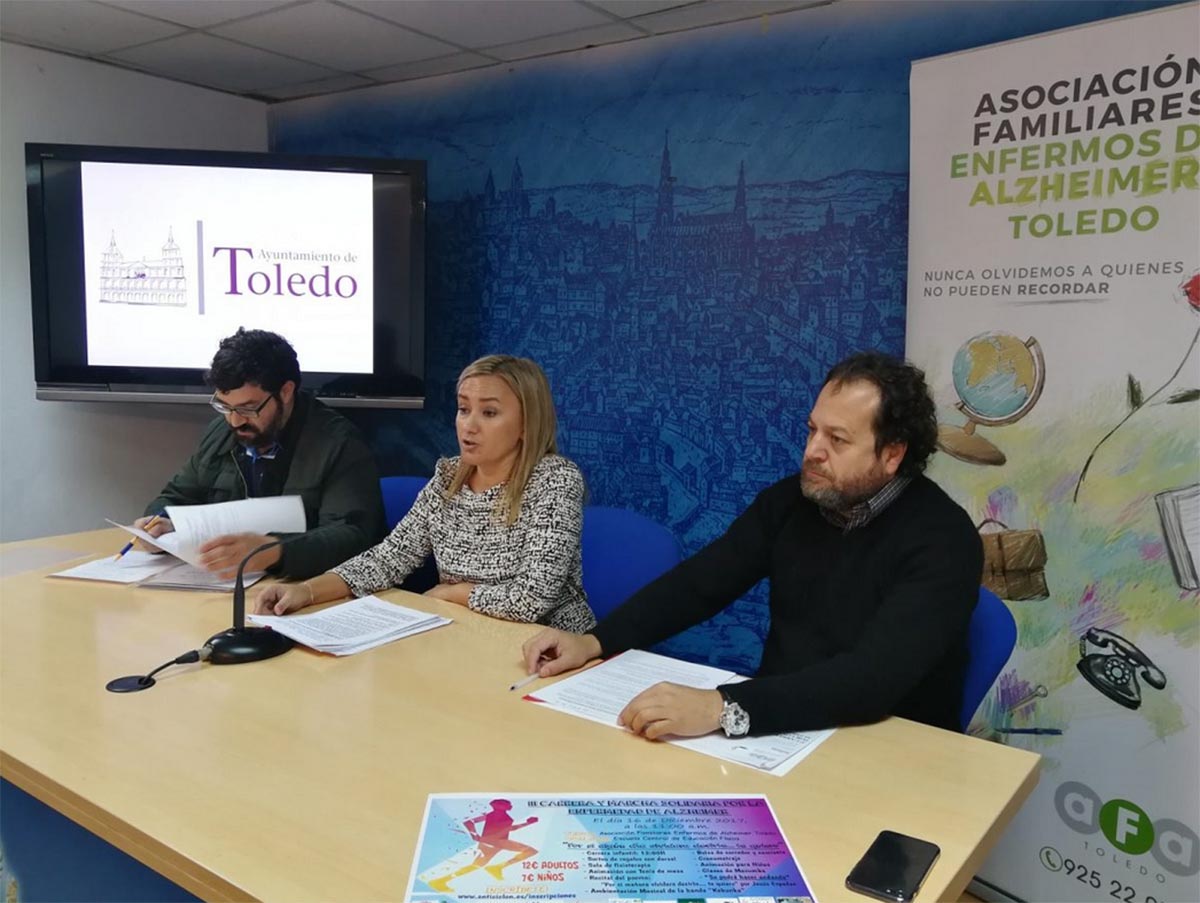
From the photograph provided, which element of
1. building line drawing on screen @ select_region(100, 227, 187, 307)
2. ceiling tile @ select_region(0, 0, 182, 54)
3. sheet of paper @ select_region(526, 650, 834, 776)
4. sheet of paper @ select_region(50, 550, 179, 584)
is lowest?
sheet of paper @ select_region(526, 650, 834, 776)

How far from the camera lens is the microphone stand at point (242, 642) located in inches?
61.7

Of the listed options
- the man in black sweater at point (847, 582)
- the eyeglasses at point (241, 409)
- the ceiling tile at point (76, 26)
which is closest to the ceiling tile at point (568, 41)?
the ceiling tile at point (76, 26)

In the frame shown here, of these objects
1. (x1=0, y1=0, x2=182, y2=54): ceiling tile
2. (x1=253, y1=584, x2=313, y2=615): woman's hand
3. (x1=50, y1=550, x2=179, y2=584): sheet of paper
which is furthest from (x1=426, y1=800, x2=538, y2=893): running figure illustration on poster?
(x1=0, y1=0, x2=182, y2=54): ceiling tile

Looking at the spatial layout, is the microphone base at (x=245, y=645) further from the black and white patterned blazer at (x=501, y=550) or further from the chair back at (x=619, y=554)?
the chair back at (x=619, y=554)

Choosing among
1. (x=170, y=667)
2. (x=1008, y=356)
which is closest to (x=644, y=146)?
(x=1008, y=356)

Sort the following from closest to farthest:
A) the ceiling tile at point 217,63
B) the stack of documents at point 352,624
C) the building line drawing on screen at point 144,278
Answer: the stack of documents at point 352,624, the ceiling tile at point 217,63, the building line drawing on screen at point 144,278

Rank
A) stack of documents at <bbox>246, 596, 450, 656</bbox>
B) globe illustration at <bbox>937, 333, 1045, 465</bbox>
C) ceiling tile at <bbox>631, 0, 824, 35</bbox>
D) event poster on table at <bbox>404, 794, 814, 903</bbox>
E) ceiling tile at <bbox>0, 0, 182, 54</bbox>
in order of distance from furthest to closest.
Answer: ceiling tile at <bbox>0, 0, 182, 54</bbox> < ceiling tile at <bbox>631, 0, 824, 35</bbox> < globe illustration at <bbox>937, 333, 1045, 465</bbox> < stack of documents at <bbox>246, 596, 450, 656</bbox> < event poster on table at <bbox>404, 794, 814, 903</bbox>

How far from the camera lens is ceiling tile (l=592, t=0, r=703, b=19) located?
277 cm

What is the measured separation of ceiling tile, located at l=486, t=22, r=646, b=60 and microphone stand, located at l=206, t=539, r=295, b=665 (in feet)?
7.46

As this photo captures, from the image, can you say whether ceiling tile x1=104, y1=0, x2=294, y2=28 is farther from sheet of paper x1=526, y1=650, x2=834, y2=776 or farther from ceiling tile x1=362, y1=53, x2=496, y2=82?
sheet of paper x1=526, y1=650, x2=834, y2=776

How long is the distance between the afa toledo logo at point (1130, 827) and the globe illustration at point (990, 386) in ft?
2.77

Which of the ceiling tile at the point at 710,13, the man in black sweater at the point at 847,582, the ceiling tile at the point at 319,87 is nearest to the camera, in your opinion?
the man in black sweater at the point at 847,582

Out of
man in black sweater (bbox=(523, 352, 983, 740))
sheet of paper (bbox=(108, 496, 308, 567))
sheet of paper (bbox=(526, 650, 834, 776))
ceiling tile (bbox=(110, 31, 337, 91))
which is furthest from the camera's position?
ceiling tile (bbox=(110, 31, 337, 91))

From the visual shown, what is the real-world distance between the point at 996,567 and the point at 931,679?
0.88 metres
